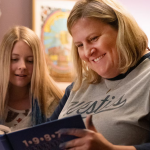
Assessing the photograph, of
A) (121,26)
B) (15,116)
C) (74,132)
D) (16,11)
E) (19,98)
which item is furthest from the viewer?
(16,11)

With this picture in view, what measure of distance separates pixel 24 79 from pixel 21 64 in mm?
102

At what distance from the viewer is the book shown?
1.86 ft

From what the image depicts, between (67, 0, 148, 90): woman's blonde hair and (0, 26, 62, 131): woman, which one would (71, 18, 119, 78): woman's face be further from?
(0, 26, 62, 131): woman

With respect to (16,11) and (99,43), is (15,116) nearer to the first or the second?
(99,43)

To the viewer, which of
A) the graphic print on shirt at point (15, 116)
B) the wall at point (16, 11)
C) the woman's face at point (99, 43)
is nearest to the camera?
the woman's face at point (99, 43)

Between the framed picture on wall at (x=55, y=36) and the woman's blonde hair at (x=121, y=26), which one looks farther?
the framed picture on wall at (x=55, y=36)

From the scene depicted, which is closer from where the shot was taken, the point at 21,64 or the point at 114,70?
the point at 114,70

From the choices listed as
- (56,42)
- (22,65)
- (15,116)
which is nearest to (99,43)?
(22,65)

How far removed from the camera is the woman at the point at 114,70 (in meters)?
0.72

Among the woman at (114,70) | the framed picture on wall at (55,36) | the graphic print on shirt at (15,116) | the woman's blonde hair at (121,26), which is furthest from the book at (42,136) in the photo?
the framed picture on wall at (55,36)

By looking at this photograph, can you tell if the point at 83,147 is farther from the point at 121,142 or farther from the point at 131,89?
the point at 131,89

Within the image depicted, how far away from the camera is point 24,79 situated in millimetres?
1435

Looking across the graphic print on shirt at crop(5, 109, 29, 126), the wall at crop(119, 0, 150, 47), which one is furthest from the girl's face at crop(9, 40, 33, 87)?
the wall at crop(119, 0, 150, 47)

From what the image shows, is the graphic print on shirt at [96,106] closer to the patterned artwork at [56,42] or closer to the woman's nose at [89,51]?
the woman's nose at [89,51]
